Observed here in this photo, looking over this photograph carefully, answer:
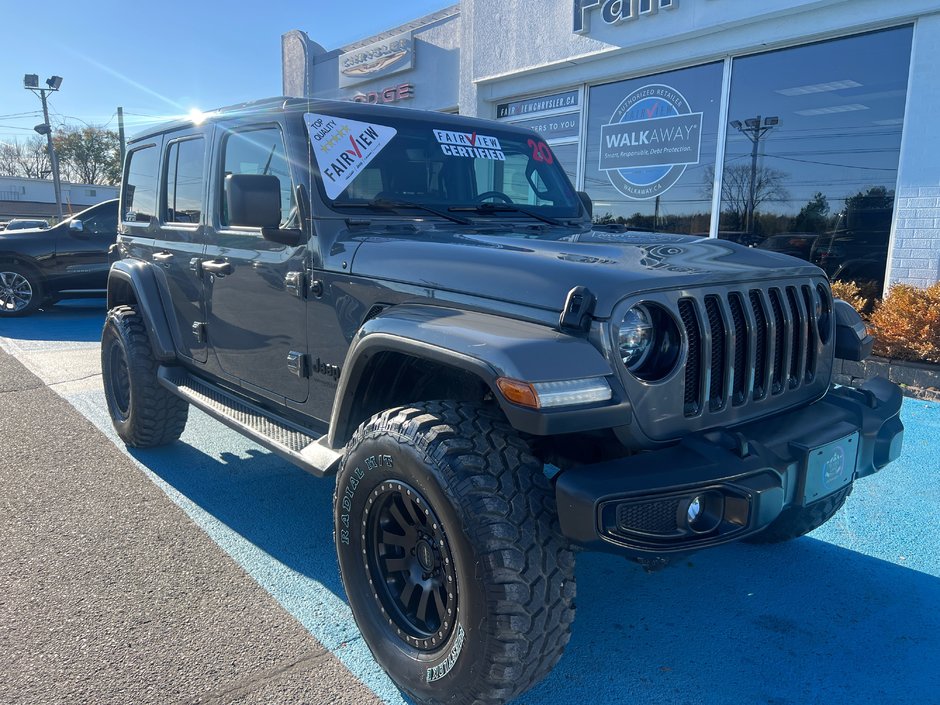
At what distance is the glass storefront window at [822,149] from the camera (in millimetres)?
7066

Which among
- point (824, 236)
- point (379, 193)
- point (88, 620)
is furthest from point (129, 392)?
point (824, 236)

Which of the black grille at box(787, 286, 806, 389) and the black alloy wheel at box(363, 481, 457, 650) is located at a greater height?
the black grille at box(787, 286, 806, 389)

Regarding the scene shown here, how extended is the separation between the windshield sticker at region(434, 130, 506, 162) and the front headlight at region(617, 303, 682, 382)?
163cm

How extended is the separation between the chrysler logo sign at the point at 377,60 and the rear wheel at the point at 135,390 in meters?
9.19

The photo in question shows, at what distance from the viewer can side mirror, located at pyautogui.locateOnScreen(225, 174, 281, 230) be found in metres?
2.85

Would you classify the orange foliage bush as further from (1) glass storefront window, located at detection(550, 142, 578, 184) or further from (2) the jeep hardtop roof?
(1) glass storefront window, located at detection(550, 142, 578, 184)

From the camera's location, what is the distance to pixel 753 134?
317 inches

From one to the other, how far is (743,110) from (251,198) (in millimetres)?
6913

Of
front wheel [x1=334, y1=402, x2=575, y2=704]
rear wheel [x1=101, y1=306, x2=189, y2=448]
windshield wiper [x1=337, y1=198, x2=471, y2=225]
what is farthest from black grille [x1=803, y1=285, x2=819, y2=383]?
rear wheel [x1=101, y1=306, x2=189, y2=448]

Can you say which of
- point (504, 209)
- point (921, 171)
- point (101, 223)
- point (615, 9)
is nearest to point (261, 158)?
point (504, 209)

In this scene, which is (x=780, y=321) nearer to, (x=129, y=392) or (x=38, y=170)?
(x=129, y=392)

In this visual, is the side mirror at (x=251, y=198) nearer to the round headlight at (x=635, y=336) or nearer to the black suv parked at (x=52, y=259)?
the round headlight at (x=635, y=336)

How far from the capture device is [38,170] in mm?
64062

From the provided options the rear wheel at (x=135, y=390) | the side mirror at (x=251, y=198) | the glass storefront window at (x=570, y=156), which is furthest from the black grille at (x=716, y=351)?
the glass storefront window at (x=570, y=156)
